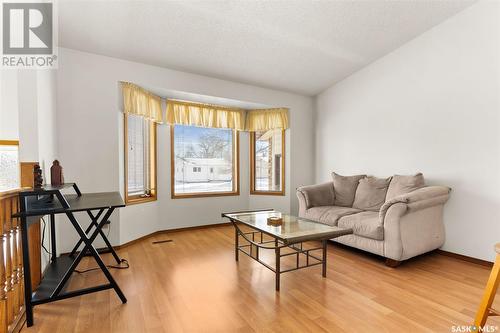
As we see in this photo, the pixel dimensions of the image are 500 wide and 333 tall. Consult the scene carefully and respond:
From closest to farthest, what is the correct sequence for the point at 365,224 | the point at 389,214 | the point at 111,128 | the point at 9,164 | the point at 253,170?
the point at 9,164, the point at 389,214, the point at 365,224, the point at 111,128, the point at 253,170

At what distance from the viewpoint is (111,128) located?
118 inches

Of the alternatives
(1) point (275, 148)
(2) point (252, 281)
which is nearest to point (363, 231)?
(2) point (252, 281)

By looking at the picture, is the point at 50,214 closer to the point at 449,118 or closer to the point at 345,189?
the point at 345,189

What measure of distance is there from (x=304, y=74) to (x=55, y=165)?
11.2 ft

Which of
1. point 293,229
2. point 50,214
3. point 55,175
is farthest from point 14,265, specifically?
point 293,229

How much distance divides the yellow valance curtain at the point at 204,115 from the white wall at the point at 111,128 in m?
0.31

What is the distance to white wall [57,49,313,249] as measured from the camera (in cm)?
281

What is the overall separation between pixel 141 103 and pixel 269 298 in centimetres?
285

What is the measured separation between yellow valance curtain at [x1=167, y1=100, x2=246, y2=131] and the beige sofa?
1.79m

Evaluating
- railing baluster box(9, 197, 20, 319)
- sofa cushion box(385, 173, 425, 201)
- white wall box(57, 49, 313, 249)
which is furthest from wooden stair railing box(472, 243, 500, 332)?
white wall box(57, 49, 313, 249)

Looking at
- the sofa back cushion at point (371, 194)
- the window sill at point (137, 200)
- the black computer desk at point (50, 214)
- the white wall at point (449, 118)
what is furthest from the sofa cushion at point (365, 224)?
the window sill at point (137, 200)

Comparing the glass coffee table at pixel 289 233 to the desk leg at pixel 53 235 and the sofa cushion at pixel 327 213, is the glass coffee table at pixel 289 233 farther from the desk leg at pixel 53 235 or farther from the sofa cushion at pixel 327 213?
the desk leg at pixel 53 235

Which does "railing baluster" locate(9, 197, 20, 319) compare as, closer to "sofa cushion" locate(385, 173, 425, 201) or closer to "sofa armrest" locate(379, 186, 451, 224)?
"sofa armrest" locate(379, 186, 451, 224)

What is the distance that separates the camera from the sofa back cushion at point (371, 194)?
3.27m
